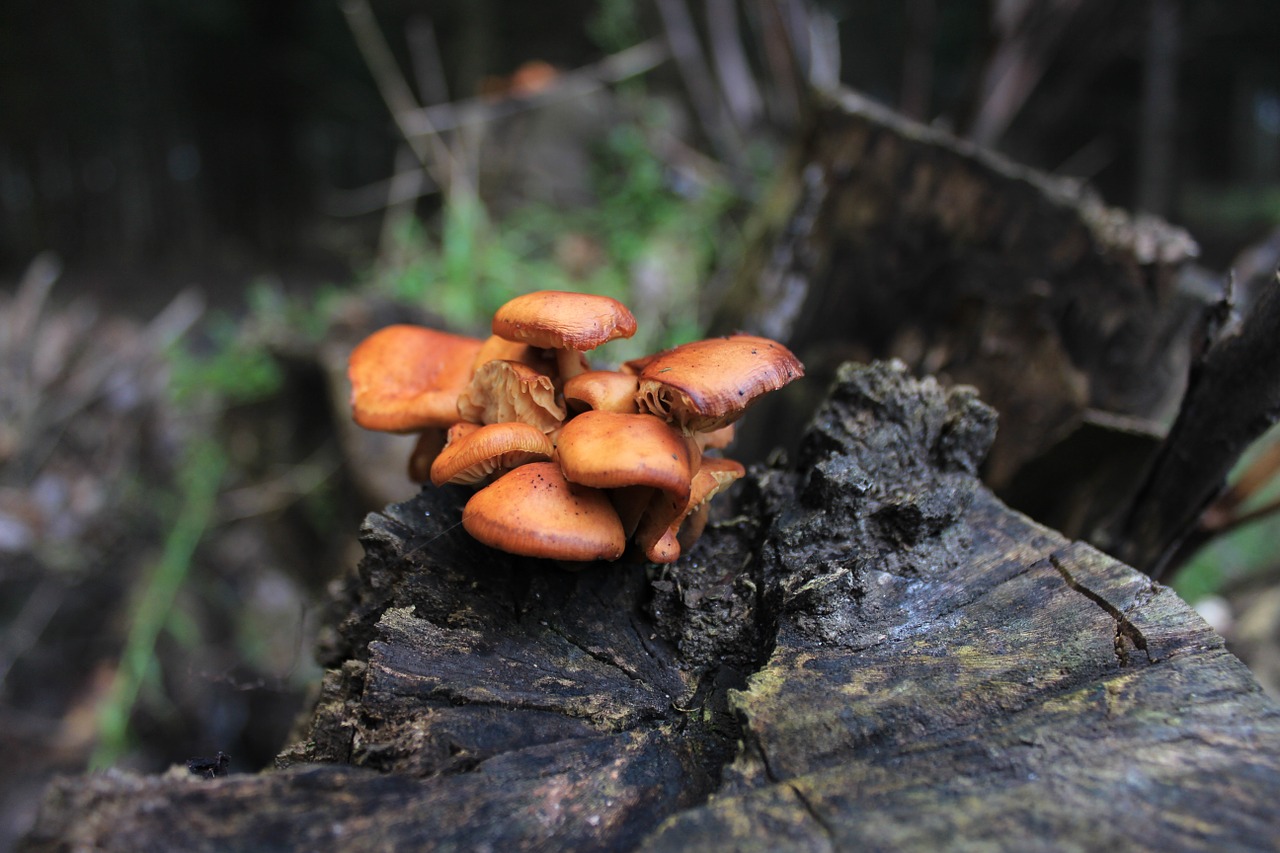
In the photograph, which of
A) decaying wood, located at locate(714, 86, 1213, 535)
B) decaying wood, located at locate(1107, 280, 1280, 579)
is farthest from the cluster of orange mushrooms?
decaying wood, located at locate(714, 86, 1213, 535)

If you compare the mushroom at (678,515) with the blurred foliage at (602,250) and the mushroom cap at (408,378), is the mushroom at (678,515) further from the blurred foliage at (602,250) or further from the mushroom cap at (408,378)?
the blurred foliage at (602,250)

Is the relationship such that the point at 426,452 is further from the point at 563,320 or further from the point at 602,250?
the point at 602,250

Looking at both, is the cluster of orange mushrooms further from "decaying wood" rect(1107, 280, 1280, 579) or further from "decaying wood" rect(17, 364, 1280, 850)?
"decaying wood" rect(1107, 280, 1280, 579)

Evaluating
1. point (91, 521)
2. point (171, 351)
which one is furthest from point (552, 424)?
point (171, 351)

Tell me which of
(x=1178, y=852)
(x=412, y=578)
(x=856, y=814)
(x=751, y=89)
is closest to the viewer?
(x=1178, y=852)

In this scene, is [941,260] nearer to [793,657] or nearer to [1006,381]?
[1006,381]

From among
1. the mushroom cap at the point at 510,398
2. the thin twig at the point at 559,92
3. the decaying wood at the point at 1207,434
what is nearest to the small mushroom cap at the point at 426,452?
the mushroom cap at the point at 510,398

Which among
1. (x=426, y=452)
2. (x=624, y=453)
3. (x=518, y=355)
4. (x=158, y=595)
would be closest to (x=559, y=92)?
(x=158, y=595)
